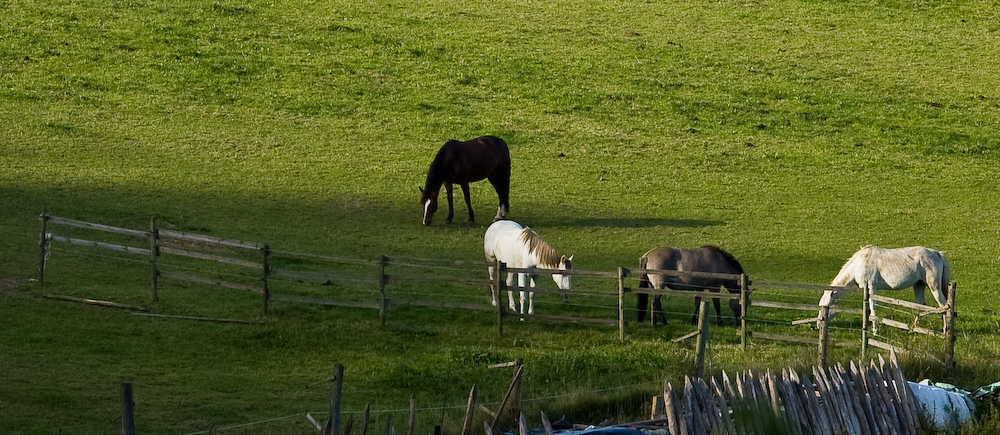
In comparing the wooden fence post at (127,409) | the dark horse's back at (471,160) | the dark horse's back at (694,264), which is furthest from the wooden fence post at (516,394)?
the dark horse's back at (471,160)

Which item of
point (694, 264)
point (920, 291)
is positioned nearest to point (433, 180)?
point (694, 264)

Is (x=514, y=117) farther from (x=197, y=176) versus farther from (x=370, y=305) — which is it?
(x=370, y=305)

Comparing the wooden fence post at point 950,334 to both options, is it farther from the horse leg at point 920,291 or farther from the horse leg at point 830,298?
the horse leg at point 920,291

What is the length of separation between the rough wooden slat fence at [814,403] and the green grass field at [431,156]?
1963 millimetres

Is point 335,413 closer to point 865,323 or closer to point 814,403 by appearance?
point 814,403

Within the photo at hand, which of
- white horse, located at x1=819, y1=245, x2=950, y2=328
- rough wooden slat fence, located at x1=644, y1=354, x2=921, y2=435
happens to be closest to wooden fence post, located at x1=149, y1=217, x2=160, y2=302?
rough wooden slat fence, located at x1=644, y1=354, x2=921, y2=435

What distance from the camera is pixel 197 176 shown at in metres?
27.0

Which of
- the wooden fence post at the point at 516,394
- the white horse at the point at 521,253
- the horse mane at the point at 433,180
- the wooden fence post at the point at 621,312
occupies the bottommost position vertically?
the wooden fence post at the point at 516,394

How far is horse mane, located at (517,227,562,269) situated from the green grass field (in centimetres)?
122

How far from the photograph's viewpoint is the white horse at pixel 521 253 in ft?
59.4

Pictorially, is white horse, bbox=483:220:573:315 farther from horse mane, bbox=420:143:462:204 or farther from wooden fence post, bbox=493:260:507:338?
horse mane, bbox=420:143:462:204

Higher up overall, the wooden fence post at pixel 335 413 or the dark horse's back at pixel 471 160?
the dark horse's back at pixel 471 160

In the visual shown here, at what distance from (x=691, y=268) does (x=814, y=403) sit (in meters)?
7.83

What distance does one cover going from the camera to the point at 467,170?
25000 millimetres
